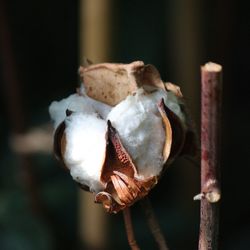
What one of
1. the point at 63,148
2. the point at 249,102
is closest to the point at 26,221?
the point at 249,102

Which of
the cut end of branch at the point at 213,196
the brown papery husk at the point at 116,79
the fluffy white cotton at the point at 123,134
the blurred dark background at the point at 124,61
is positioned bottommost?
the blurred dark background at the point at 124,61

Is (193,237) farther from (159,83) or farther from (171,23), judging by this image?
(159,83)

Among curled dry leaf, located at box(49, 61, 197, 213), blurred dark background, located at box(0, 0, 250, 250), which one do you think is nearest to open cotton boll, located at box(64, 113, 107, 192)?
curled dry leaf, located at box(49, 61, 197, 213)

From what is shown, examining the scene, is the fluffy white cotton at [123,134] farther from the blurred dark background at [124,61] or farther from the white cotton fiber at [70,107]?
the blurred dark background at [124,61]

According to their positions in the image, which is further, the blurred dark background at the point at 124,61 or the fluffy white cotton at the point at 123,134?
the blurred dark background at the point at 124,61

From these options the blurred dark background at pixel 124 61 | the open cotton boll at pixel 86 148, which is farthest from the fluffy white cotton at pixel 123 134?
the blurred dark background at pixel 124 61

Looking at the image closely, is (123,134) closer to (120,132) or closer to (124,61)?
(120,132)

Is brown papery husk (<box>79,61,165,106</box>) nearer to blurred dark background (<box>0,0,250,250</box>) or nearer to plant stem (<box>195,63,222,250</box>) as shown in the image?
plant stem (<box>195,63,222,250</box>)
